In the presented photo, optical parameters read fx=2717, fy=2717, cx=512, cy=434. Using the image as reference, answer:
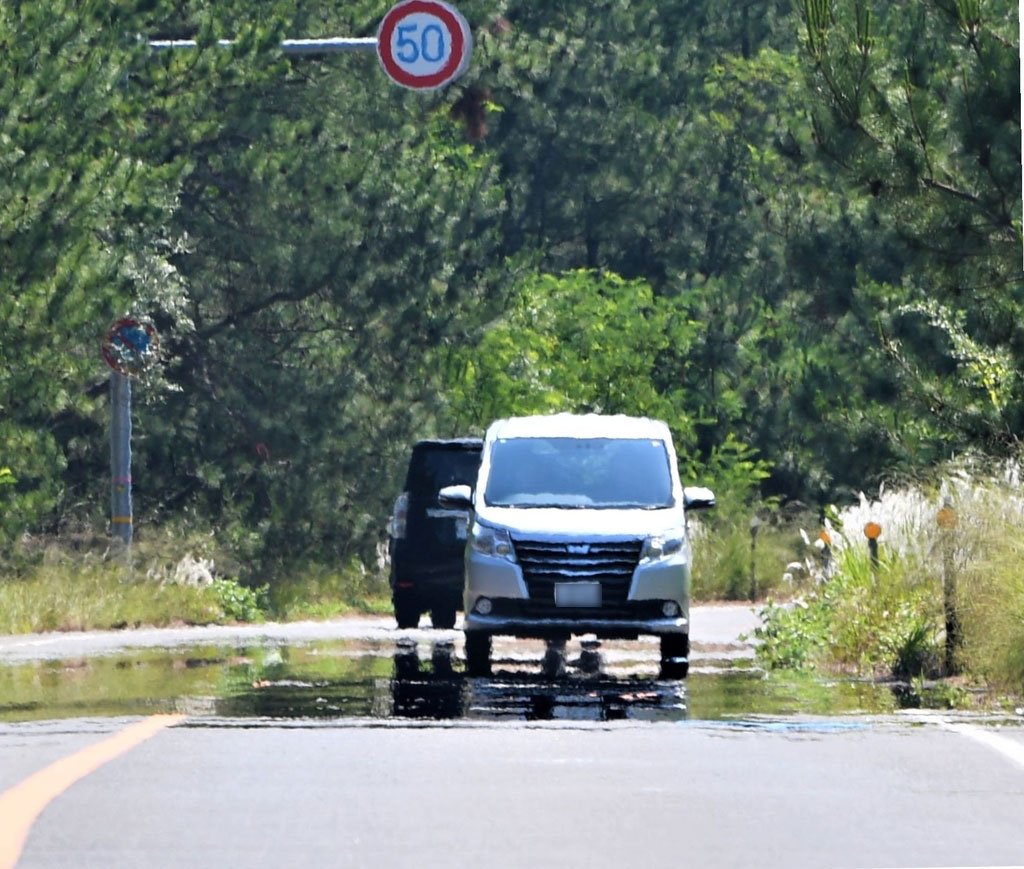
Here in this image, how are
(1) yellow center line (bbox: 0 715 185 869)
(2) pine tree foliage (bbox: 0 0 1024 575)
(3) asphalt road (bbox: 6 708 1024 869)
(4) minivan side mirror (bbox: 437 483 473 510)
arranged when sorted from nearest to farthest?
(3) asphalt road (bbox: 6 708 1024 869) → (1) yellow center line (bbox: 0 715 185 869) → (4) minivan side mirror (bbox: 437 483 473 510) → (2) pine tree foliage (bbox: 0 0 1024 575)

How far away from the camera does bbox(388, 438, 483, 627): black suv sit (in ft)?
90.6

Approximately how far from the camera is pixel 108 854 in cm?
982

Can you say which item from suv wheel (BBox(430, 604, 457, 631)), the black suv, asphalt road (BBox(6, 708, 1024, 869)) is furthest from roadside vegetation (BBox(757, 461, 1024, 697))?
suv wheel (BBox(430, 604, 457, 631))

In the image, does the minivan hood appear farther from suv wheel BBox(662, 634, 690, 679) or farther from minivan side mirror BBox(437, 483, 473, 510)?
suv wheel BBox(662, 634, 690, 679)

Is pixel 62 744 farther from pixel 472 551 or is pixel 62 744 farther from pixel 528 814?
pixel 472 551

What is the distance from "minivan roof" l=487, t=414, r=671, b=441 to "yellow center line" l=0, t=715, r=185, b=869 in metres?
6.96

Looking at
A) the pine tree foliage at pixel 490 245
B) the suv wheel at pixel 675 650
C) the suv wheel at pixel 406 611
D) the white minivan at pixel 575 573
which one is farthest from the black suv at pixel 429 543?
the suv wheel at pixel 675 650

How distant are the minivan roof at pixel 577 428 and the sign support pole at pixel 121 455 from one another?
1132 cm

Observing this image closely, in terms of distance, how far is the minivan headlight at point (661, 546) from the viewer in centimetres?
2008

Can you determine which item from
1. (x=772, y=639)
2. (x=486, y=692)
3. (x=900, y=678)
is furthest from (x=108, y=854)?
(x=772, y=639)

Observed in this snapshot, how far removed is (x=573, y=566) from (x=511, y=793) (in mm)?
8336

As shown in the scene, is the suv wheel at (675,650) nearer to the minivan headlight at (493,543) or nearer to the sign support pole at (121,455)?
the minivan headlight at (493,543)

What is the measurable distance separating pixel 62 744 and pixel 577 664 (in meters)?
7.82

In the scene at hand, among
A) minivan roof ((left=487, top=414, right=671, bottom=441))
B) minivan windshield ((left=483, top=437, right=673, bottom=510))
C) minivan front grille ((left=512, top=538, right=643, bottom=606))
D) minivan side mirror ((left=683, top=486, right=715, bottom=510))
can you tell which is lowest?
minivan front grille ((left=512, top=538, right=643, bottom=606))
